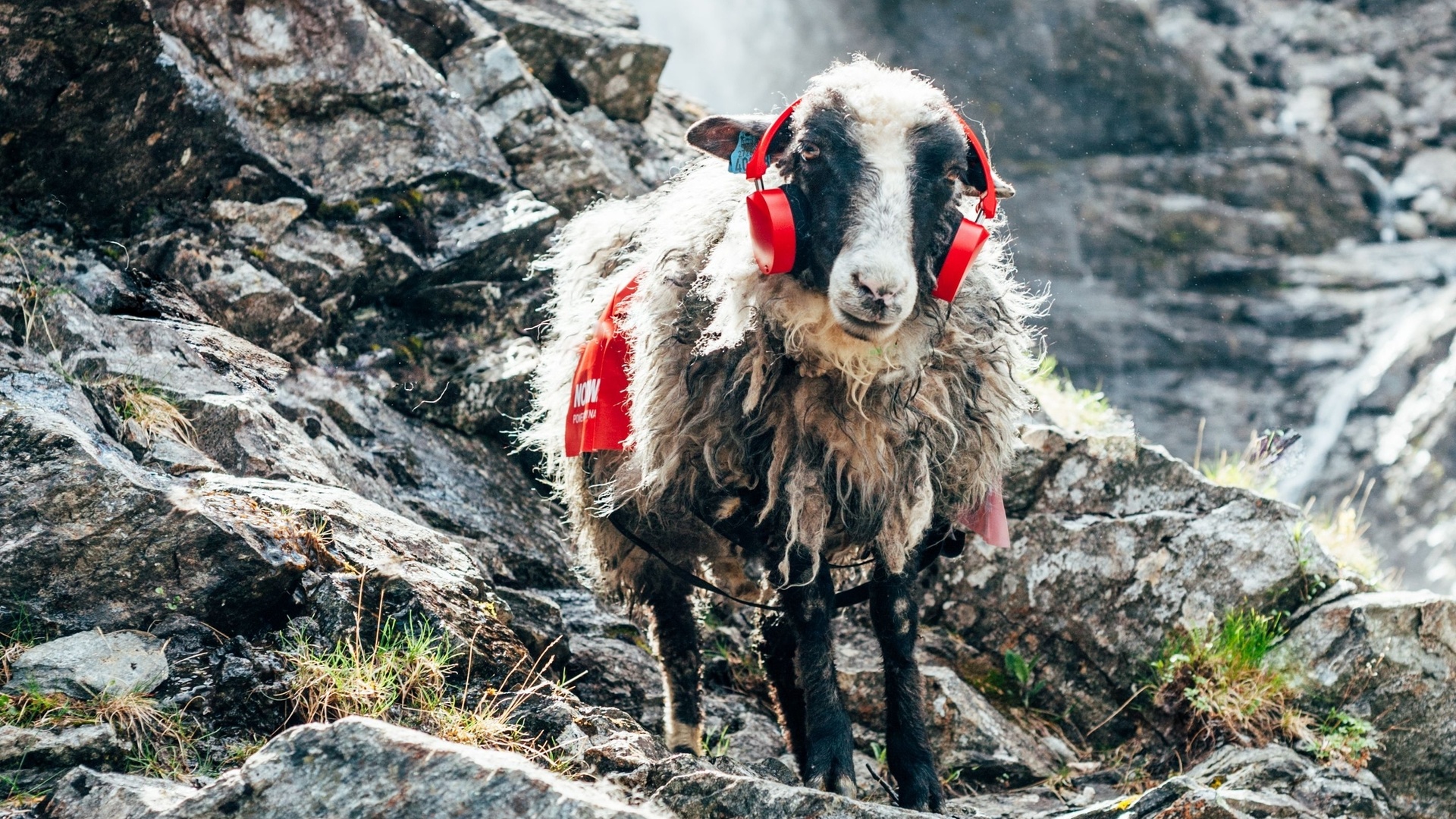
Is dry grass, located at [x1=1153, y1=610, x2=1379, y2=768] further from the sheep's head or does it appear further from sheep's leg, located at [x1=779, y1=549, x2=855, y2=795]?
the sheep's head

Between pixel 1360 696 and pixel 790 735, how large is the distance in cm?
215

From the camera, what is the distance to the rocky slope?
3.02 metres

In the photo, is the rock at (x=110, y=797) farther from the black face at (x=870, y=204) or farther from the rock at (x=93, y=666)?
the black face at (x=870, y=204)

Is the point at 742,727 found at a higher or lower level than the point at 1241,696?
lower

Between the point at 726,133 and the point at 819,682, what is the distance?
173 centimetres

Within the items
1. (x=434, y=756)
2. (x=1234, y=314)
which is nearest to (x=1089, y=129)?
(x=1234, y=314)

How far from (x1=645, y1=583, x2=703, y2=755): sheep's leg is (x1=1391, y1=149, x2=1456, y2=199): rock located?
15.2 meters

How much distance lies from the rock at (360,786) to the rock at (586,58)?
5964 mm

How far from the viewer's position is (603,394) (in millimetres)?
4102

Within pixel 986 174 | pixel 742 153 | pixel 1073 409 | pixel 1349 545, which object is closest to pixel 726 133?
pixel 742 153

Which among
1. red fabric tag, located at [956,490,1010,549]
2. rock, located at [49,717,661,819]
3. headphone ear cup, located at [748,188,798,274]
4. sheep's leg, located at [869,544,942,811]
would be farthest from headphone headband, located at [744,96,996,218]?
rock, located at [49,717,661,819]

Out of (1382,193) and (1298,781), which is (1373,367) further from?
(1298,781)

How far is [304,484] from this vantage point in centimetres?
392

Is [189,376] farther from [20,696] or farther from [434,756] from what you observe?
[434,756]
